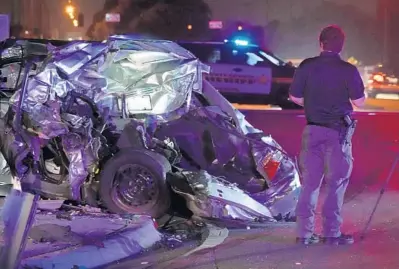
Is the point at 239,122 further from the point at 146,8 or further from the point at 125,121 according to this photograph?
the point at 146,8

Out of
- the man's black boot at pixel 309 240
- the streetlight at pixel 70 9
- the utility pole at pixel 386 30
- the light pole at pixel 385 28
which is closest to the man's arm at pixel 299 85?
the man's black boot at pixel 309 240

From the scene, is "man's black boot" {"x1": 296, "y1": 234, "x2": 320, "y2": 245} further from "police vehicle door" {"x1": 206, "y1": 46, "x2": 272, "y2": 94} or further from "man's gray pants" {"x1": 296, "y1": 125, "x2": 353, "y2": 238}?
"police vehicle door" {"x1": 206, "y1": 46, "x2": 272, "y2": 94}

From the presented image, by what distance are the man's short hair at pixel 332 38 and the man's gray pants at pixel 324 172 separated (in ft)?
2.27

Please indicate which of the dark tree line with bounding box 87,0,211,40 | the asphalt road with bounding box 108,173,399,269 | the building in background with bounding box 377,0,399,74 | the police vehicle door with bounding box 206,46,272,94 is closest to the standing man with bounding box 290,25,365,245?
the asphalt road with bounding box 108,173,399,269

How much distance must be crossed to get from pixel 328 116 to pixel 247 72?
12760 millimetres

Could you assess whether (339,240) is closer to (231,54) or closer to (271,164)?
(271,164)

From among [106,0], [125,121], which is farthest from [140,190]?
[106,0]

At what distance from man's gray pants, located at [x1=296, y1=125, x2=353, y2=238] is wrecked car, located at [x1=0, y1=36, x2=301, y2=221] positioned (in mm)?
848

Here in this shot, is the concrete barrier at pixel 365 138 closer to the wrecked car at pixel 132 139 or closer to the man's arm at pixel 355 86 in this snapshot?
the wrecked car at pixel 132 139

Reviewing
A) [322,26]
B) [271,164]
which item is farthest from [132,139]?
[322,26]

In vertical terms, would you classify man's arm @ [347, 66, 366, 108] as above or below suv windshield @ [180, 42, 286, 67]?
above

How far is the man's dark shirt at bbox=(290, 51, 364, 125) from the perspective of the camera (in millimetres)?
6016

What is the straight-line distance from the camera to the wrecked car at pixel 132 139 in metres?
6.96

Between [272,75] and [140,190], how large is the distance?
464 inches
